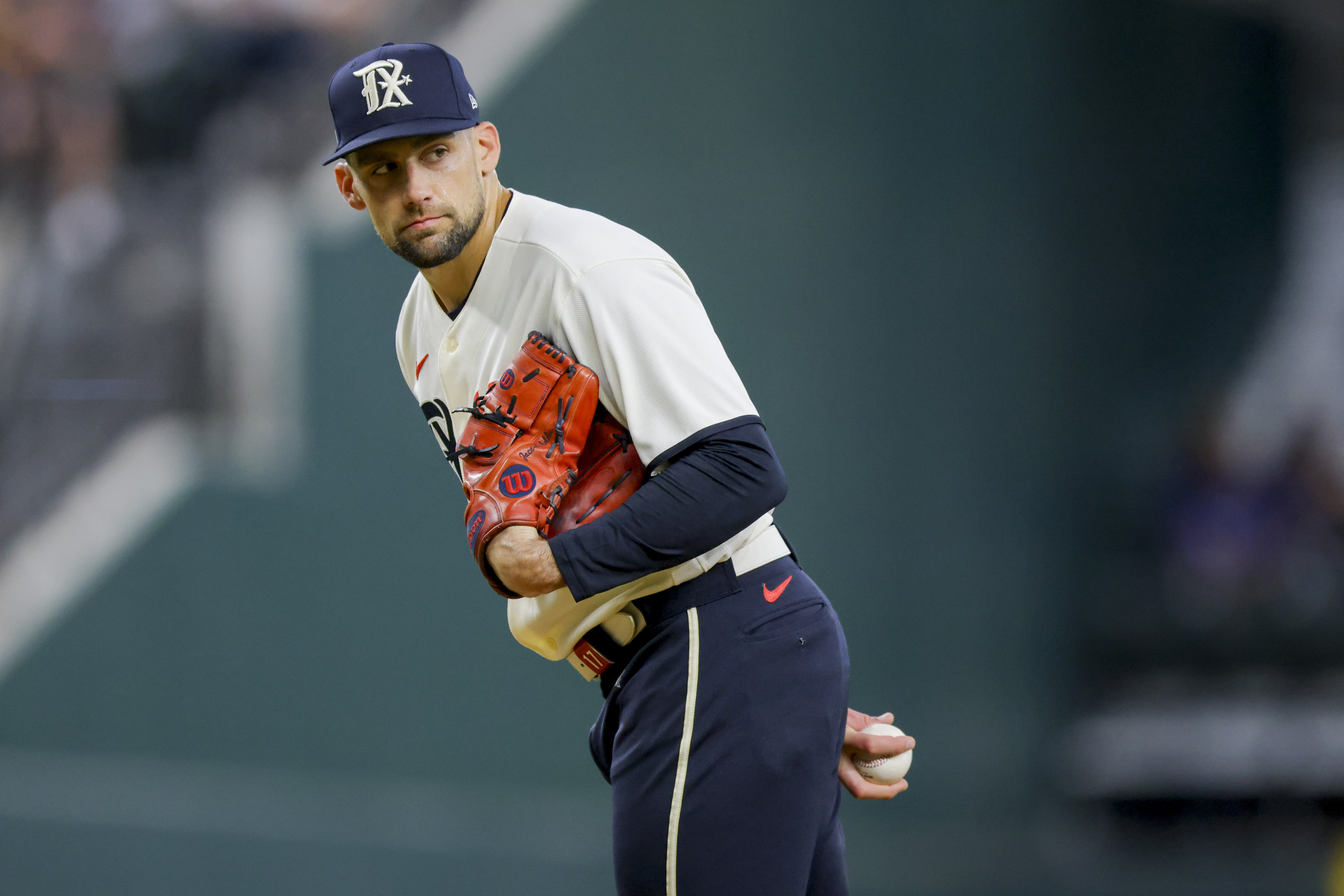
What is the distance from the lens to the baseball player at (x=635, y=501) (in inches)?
83.9

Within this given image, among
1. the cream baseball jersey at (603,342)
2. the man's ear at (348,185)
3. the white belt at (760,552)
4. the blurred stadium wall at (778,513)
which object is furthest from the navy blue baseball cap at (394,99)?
the blurred stadium wall at (778,513)

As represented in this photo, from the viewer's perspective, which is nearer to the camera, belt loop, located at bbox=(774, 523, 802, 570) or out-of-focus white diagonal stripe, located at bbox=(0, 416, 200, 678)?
belt loop, located at bbox=(774, 523, 802, 570)

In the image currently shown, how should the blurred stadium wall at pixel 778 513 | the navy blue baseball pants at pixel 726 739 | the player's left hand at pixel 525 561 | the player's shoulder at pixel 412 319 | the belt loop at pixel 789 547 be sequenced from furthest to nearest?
the blurred stadium wall at pixel 778 513, the player's shoulder at pixel 412 319, the belt loop at pixel 789 547, the navy blue baseball pants at pixel 726 739, the player's left hand at pixel 525 561

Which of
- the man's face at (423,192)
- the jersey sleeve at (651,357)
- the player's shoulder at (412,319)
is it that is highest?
the man's face at (423,192)

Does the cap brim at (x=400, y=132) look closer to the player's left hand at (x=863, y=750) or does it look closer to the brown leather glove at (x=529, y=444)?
the brown leather glove at (x=529, y=444)

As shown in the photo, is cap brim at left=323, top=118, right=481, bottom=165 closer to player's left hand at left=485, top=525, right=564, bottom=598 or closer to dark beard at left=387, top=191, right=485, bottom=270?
dark beard at left=387, top=191, right=485, bottom=270

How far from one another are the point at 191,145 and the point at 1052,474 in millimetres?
3814

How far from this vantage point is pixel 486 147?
2.39 m

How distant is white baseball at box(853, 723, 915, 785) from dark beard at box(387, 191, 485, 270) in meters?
1.07

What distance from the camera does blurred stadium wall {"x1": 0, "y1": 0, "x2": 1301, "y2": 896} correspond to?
5594 millimetres

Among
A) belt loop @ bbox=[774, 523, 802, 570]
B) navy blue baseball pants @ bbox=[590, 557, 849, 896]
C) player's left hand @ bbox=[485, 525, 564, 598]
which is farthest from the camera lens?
belt loop @ bbox=[774, 523, 802, 570]

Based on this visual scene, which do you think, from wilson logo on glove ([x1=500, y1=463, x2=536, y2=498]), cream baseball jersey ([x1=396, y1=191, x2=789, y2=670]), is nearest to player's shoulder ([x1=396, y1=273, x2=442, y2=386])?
cream baseball jersey ([x1=396, y1=191, x2=789, y2=670])

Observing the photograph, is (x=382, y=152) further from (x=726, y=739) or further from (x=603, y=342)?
(x=726, y=739)

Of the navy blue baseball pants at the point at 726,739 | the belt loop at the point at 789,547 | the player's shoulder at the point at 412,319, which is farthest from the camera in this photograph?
the player's shoulder at the point at 412,319
